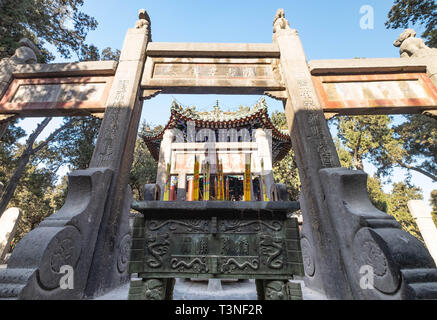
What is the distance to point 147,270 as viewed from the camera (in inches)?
77.1

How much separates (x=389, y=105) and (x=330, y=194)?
8.36ft

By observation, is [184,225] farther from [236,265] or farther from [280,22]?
[280,22]

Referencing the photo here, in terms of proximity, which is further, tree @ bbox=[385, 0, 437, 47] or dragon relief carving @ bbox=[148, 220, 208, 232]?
tree @ bbox=[385, 0, 437, 47]

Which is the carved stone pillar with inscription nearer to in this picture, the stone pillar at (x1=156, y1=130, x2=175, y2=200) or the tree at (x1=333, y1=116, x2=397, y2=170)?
the stone pillar at (x1=156, y1=130, x2=175, y2=200)

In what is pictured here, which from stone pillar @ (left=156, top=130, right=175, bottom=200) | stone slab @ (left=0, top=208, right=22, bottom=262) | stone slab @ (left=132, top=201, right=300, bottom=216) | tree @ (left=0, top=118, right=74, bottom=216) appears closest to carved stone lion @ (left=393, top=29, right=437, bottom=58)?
stone slab @ (left=132, top=201, right=300, bottom=216)

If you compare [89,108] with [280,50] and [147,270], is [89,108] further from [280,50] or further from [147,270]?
[280,50]

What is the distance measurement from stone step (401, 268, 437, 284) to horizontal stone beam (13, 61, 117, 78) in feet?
17.7

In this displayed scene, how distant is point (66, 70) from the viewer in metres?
4.20

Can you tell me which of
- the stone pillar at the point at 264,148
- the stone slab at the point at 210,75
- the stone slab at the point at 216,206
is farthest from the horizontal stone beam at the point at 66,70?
the stone pillar at the point at 264,148

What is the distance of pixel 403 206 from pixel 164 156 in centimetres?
2252

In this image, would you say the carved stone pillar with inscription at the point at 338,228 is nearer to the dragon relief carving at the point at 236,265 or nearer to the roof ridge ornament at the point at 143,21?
the dragon relief carving at the point at 236,265

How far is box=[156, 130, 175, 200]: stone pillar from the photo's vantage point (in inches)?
356

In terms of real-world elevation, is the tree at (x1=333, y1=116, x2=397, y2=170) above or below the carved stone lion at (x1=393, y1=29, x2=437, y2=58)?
above

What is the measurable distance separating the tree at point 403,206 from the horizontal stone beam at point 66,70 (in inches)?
708
